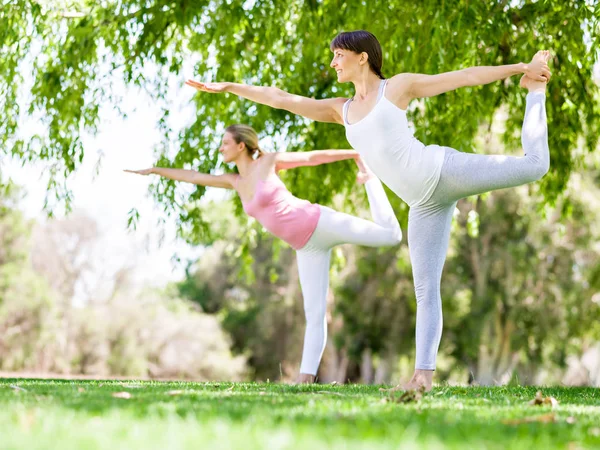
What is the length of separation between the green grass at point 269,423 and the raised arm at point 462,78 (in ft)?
5.34

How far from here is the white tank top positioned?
4.02 metres

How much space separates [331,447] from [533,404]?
184 centimetres

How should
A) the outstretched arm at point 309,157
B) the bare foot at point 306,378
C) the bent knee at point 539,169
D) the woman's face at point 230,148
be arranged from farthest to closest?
the woman's face at point 230,148
the outstretched arm at point 309,157
the bare foot at point 306,378
the bent knee at point 539,169

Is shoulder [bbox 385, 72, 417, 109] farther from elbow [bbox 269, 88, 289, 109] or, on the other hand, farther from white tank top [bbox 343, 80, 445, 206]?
elbow [bbox 269, 88, 289, 109]

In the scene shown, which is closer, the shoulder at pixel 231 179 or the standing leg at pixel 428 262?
the standing leg at pixel 428 262

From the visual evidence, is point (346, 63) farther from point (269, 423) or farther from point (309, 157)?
point (269, 423)

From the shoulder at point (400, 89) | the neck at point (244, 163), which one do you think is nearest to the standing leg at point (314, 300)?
the neck at point (244, 163)

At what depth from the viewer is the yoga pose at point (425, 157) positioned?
3.92 m

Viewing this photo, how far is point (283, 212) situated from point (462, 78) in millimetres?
2074

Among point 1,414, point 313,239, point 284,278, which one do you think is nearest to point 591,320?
point 284,278

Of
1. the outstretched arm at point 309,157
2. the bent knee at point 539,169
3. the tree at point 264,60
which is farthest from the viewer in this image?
the tree at point 264,60

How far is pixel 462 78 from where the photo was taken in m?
4.10

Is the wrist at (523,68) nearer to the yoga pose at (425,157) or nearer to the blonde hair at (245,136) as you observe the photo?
the yoga pose at (425,157)

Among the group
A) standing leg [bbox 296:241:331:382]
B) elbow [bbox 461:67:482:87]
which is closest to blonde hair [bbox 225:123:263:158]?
standing leg [bbox 296:241:331:382]
